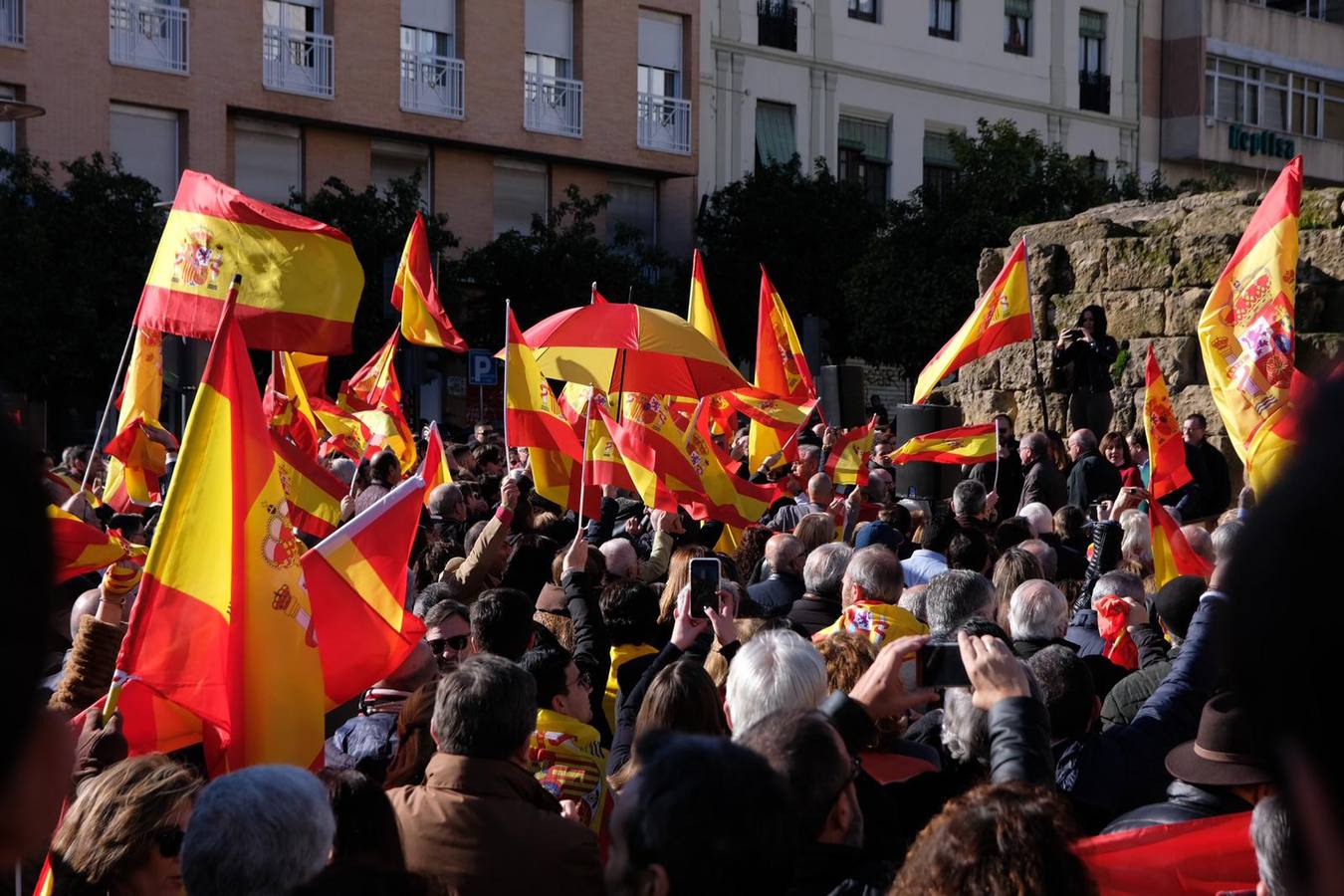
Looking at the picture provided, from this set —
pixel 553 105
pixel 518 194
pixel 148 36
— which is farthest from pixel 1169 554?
pixel 553 105

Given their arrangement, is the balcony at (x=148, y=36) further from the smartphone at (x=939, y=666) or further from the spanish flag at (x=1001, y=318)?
the smartphone at (x=939, y=666)

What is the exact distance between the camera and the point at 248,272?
794 cm

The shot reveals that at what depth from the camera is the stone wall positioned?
46.9ft

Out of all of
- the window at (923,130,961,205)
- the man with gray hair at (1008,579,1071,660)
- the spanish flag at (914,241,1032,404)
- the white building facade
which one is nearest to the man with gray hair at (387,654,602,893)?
the man with gray hair at (1008,579,1071,660)

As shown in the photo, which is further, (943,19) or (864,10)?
(943,19)

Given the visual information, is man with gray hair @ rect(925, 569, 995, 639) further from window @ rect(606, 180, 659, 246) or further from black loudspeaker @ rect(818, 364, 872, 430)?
window @ rect(606, 180, 659, 246)

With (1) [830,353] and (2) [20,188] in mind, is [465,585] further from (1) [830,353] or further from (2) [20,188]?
(1) [830,353]

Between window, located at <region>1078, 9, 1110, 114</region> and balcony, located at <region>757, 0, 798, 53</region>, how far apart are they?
839 cm

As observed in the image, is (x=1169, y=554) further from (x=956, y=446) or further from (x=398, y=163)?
(x=398, y=163)

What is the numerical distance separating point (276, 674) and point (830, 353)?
2778 centimetres

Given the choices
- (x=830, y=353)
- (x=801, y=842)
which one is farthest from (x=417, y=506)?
(x=830, y=353)

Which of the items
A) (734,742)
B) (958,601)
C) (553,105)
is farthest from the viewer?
(553,105)

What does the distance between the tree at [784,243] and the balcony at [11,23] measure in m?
12.6

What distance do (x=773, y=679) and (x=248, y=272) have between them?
4.96m
